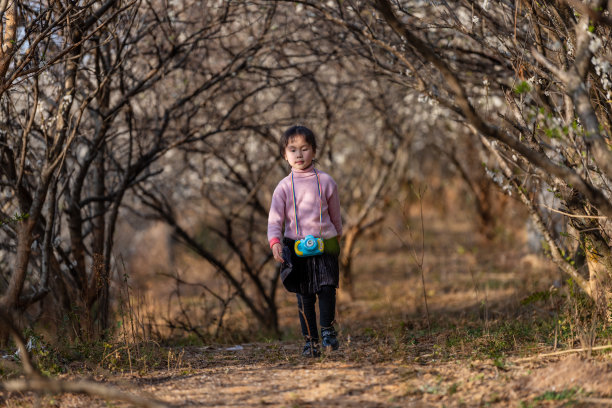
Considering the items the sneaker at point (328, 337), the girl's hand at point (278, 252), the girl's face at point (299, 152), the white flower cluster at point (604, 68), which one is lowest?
the sneaker at point (328, 337)

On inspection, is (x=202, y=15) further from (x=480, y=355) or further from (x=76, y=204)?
(x=480, y=355)

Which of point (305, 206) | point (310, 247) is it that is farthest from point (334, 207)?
point (310, 247)

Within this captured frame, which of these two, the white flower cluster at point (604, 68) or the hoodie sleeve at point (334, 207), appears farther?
the hoodie sleeve at point (334, 207)

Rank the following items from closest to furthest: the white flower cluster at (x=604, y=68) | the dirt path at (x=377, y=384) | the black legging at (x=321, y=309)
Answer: the dirt path at (x=377, y=384), the white flower cluster at (x=604, y=68), the black legging at (x=321, y=309)

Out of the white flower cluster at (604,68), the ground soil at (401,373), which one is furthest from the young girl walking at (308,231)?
the white flower cluster at (604,68)

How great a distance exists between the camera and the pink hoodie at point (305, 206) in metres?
4.21

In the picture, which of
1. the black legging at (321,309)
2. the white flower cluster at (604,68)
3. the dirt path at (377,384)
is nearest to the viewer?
the dirt path at (377,384)

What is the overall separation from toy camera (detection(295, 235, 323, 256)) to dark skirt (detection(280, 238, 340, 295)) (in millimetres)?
88

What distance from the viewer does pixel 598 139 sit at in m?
3.12

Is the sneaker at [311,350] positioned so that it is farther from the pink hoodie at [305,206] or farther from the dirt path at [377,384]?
the pink hoodie at [305,206]

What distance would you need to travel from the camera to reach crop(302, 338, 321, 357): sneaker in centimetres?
427

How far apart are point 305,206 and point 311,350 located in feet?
3.13

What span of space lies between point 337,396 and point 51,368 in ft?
6.09

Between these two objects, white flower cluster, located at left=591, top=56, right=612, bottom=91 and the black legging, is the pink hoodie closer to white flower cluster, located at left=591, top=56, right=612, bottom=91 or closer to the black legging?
the black legging
